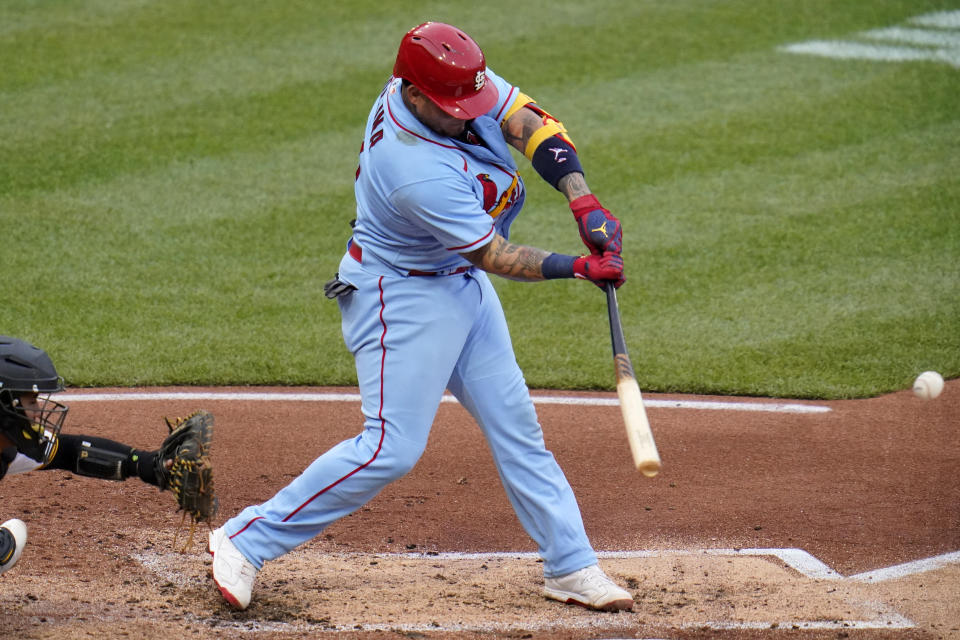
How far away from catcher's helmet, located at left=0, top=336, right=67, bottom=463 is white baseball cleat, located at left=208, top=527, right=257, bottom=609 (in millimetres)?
695

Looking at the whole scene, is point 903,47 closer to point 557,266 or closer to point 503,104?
point 503,104

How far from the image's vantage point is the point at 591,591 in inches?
160

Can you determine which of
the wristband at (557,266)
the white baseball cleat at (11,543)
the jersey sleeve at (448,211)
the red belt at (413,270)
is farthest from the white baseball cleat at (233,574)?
the wristband at (557,266)

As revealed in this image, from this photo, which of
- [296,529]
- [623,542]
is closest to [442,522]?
[623,542]

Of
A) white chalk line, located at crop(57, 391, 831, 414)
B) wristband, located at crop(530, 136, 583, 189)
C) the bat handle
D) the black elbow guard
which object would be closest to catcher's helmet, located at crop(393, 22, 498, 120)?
wristband, located at crop(530, 136, 583, 189)

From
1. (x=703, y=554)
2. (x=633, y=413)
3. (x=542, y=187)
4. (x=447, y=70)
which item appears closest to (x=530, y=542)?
(x=703, y=554)

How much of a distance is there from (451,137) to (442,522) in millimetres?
1820

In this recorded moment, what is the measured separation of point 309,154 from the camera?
931 centimetres

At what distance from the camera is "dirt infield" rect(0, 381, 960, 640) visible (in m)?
3.94

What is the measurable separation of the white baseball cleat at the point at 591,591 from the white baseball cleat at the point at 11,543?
187 cm

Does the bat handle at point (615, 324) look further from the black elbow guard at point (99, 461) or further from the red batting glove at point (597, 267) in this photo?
the black elbow guard at point (99, 461)

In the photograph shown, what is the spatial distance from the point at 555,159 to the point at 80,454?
6.29 ft

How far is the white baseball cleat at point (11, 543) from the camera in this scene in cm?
389

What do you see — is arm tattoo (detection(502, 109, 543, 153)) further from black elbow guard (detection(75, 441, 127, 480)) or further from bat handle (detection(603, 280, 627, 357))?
black elbow guard (detection(75, 441, 127, 480))
